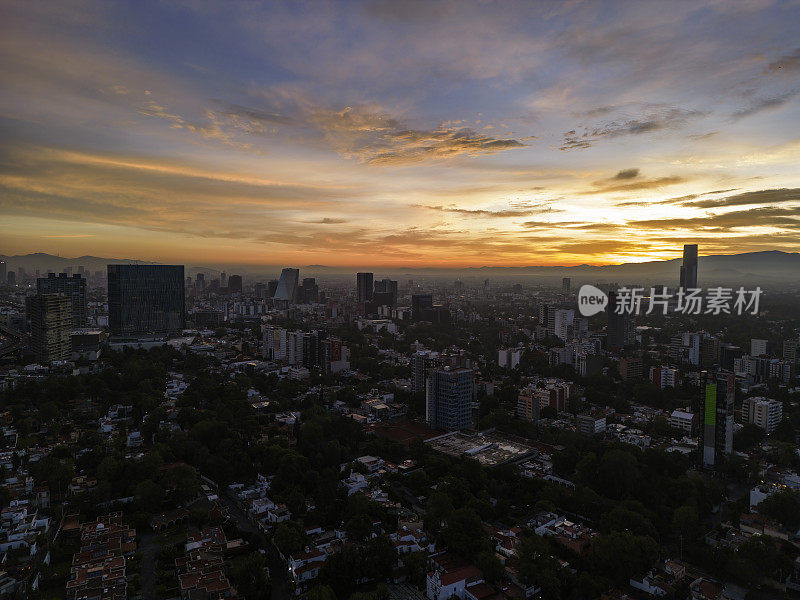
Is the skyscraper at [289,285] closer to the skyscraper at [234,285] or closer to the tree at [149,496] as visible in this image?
the skyscraper at [234,285]

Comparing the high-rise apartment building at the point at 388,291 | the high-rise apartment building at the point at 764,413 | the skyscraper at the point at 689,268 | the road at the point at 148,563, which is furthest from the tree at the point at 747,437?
the high-rise apartment building at the point at 388,291

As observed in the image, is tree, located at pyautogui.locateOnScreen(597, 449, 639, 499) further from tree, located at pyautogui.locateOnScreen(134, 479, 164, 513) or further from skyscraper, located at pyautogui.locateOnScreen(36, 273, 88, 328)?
skyscraper, located at pyautogui.locateOnScreen(36, 273, 88, 328)

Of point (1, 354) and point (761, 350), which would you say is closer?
point (1, 354)

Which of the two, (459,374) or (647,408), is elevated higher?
(459,374)

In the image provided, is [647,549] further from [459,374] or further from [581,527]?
[459,374]

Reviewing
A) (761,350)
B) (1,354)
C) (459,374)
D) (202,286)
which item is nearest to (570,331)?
(761,350)
